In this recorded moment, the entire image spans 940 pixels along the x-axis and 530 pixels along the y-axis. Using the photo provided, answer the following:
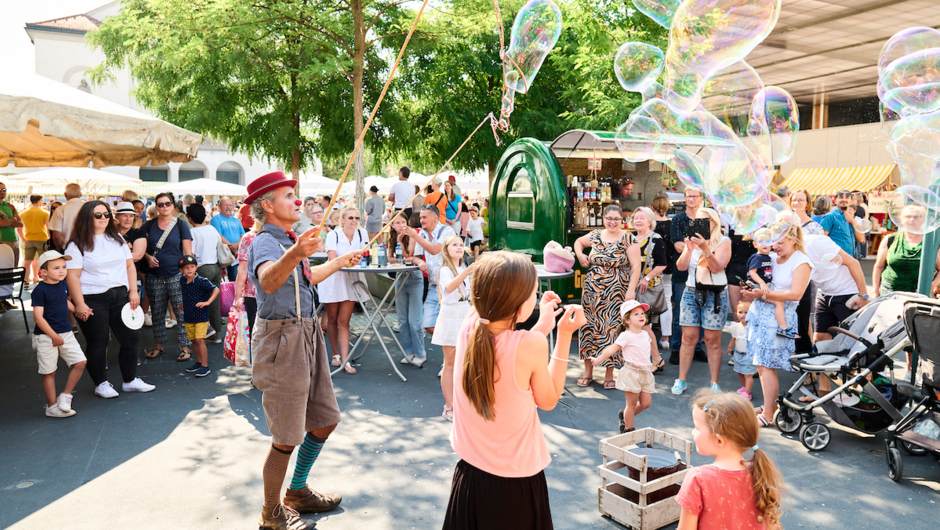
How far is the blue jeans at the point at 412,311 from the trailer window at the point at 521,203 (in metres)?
2.43

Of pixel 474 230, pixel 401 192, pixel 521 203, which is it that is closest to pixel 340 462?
pixel 521 203

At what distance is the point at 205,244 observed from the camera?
7.61 meters

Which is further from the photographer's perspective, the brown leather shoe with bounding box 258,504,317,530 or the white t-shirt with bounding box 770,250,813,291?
the white t-shirt with bounding box 770,250,813,291

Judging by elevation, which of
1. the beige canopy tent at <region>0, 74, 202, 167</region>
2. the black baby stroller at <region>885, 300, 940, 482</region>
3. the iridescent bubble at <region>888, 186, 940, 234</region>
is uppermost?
the beige canopy tent at <region>0, 74, 202, 167</region>

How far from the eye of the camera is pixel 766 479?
2.18 metres

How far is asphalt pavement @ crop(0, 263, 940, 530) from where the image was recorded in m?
3.64

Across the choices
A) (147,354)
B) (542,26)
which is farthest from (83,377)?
(542,26)

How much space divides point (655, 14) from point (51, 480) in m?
5.69

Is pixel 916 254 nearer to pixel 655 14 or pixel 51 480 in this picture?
pixel 655 14

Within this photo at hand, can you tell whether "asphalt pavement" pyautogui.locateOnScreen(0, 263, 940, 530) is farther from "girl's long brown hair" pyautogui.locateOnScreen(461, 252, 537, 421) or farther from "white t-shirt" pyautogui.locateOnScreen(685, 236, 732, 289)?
"girl's long brown hair" pyautogui.locateOnScreen(461, 252, 537, 421)

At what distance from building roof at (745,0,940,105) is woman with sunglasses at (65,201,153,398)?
14510mm

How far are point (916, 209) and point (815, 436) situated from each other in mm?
2241

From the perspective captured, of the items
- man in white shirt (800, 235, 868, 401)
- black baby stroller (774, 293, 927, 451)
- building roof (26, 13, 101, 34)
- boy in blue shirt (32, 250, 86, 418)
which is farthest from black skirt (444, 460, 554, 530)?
building roof (26, 13, 101, 34)

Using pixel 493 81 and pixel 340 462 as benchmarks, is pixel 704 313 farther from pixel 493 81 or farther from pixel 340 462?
pixel 493 81
